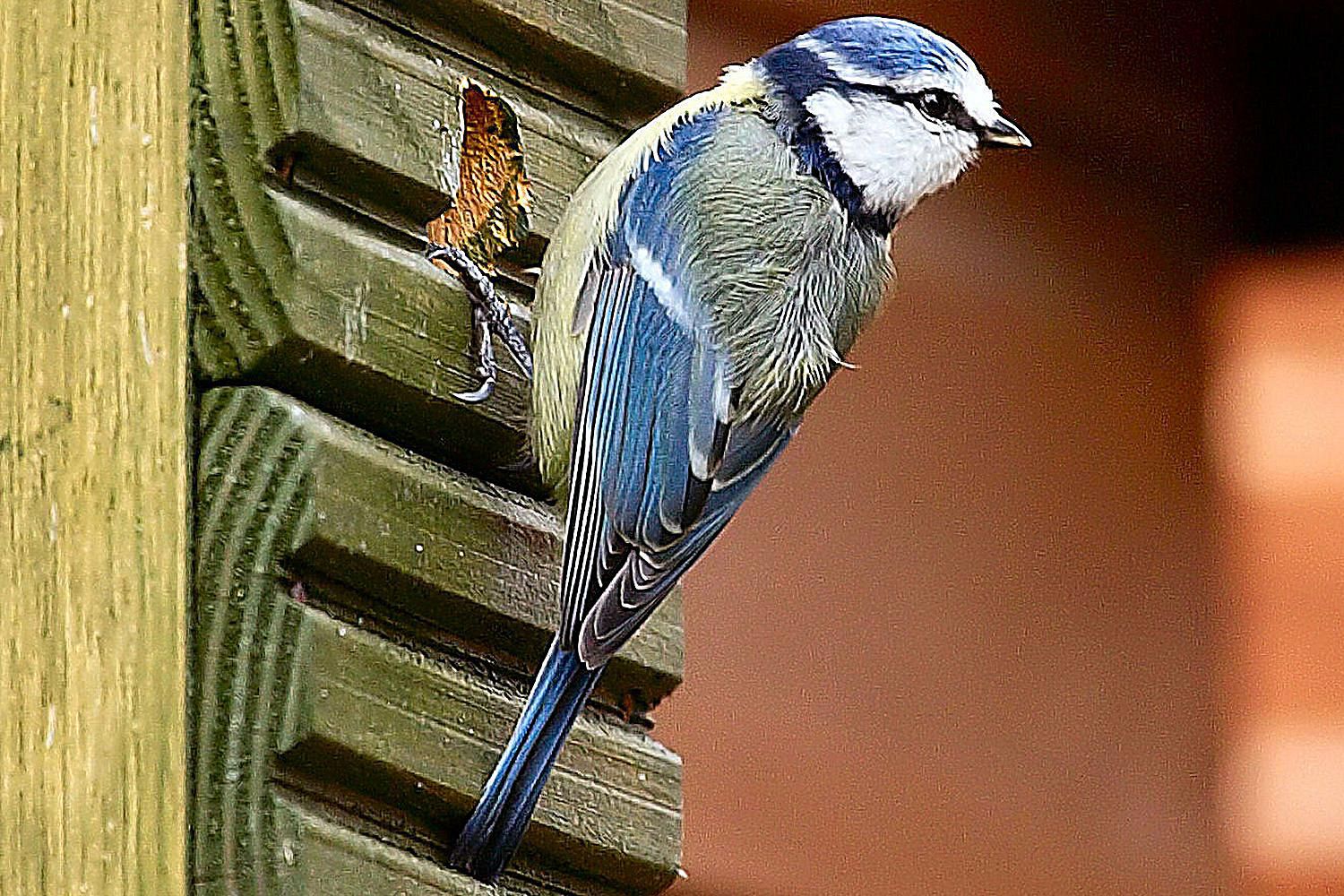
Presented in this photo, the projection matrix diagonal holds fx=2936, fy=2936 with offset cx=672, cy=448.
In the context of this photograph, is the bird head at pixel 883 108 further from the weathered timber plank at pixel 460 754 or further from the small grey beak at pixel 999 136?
the weathered timber plank at pixel 460 754

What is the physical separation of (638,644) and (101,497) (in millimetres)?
442

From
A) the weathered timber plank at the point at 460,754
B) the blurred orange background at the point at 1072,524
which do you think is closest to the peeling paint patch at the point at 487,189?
the weathered timber plank at the point at 460,754

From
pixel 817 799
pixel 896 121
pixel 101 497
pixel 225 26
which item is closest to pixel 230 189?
pixel 225 26

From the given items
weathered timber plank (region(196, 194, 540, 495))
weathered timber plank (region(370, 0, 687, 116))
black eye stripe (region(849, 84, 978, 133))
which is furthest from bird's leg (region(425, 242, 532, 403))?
black eye stripe (region(849, 84, 978, 133))

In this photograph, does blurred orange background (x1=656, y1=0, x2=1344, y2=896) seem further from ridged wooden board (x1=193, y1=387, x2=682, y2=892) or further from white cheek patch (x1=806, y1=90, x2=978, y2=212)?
ridged wooden board (x1=193, y1=387, x2=682, y2=892)

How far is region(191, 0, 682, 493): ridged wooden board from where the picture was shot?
1.74 meters

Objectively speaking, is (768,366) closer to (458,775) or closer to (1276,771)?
(458,775)

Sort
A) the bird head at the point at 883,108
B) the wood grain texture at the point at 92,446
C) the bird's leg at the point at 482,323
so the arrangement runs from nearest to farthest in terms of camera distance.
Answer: the wood grain texture at the point at 92,446, the bird's leg at the point at 482,323, the bird head at the point at 883,108

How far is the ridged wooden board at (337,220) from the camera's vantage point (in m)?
1.74

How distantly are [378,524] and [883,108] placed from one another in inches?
22.4

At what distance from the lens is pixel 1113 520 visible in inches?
125

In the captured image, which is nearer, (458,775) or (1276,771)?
(458,775)

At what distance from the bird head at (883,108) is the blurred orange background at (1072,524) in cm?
70

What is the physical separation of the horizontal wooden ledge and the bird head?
364 millimetres
